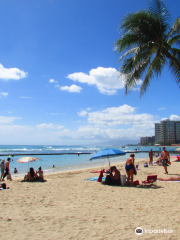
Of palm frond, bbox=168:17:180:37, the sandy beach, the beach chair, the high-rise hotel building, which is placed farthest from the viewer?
the high-rise hotel building

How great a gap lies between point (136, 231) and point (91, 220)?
3.65 ft

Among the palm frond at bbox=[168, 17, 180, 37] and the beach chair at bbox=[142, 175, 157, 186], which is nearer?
the palm frond at bbox=[168, 17, 180, 37]

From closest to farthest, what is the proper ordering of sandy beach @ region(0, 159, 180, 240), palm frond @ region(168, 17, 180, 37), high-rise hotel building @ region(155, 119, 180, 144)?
sandy beach @ region(0, 159, 180, 240), palm frond @ region(168, 17, 180, 37), high-rise hotel building @ region(155, 119, 180, 144)

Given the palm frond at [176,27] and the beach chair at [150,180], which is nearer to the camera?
the palm frond at [176,27]

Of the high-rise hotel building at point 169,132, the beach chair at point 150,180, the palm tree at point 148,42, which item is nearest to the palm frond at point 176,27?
the palm tree at point 148,42

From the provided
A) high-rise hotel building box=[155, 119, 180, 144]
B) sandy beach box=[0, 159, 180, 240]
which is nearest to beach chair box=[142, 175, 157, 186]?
sandy beach box=[0, 159, 180, 240]

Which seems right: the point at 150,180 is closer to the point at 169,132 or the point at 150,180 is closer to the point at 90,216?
the point at 90,216

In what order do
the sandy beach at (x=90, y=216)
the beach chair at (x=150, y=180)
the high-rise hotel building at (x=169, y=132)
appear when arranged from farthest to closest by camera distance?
the high-rise hotel building at (x=169, y=132)
the beach chair at (x=150, y=180)
the sandy beach at (x=90, y=216)

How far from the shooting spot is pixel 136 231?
12.3 ft

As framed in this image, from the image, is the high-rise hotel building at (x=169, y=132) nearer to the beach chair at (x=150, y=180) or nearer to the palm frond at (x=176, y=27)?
the beach chair at (x=150, y=180)

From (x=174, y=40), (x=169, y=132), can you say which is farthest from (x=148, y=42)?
(x=169, y=132)

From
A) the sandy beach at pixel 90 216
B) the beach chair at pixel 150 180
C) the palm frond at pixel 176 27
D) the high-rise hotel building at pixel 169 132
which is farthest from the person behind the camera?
the high-rise hotel building at pixel 169 132

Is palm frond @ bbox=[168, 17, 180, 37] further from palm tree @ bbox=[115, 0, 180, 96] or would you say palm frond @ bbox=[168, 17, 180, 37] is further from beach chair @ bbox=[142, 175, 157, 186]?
beach chair @ bbox=[142, 175, 157, 186]

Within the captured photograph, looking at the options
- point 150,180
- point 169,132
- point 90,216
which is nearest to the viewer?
point 90,216
